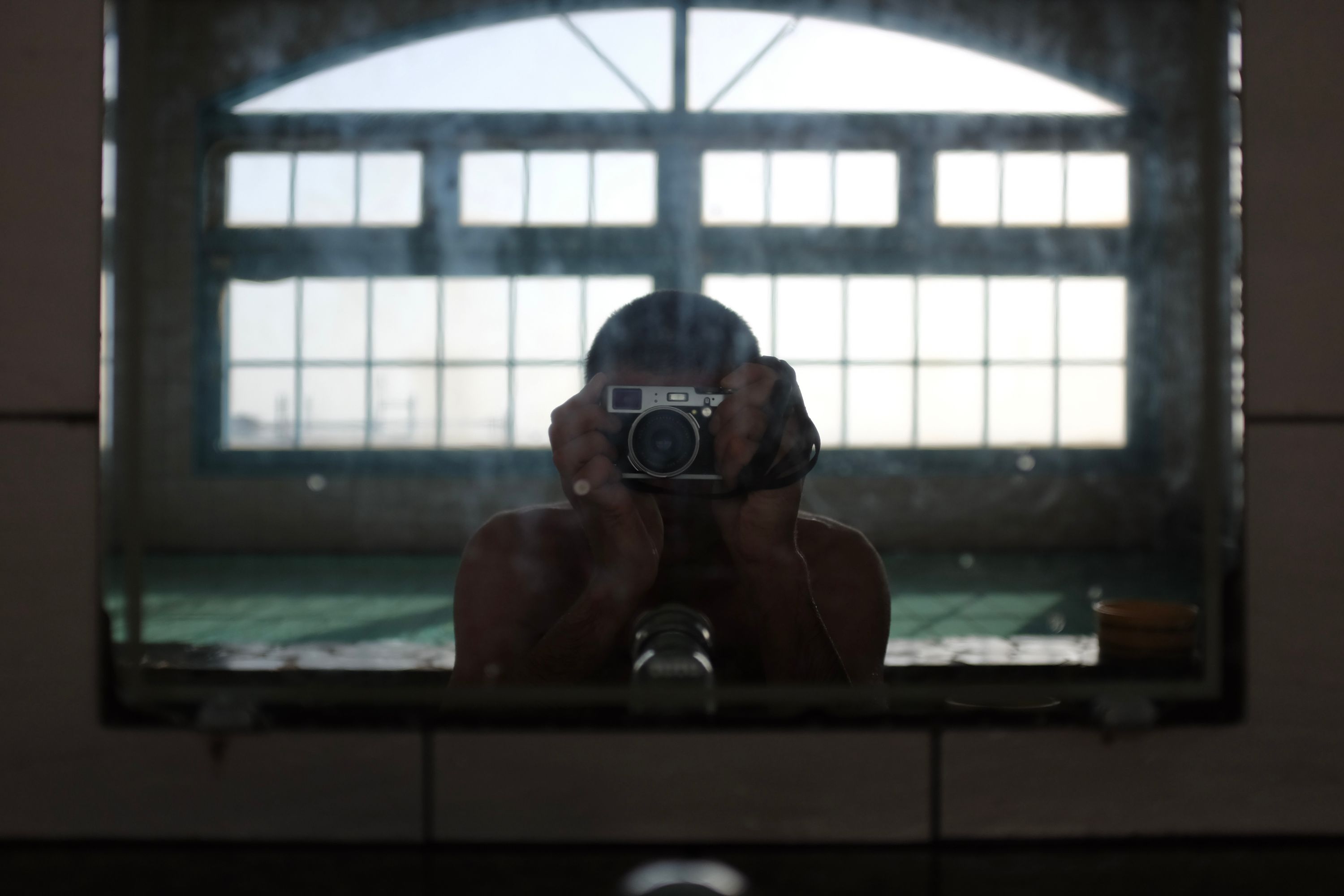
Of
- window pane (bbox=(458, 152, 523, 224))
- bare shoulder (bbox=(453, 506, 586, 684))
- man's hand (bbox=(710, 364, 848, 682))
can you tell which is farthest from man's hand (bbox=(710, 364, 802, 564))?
window pane (bbox=(458, 152, 523, 224))

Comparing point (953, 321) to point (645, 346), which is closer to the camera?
point (645, 346)

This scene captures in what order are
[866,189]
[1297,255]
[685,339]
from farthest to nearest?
[866,189], [685,339], [1297,255]

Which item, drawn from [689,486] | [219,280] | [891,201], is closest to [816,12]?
[891,201]

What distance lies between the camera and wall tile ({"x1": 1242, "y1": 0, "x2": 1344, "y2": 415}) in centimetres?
30

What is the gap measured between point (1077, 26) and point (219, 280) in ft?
1.87

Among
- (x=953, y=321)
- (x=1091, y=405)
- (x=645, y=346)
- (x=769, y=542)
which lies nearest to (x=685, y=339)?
(x=645, y=346)

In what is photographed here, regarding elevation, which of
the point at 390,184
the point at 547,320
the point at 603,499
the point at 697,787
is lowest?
the point at 697,787

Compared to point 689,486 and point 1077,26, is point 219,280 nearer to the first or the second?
point 689,486

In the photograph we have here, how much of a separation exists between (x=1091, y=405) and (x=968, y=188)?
190mm

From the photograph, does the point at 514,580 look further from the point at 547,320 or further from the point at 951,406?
the point at 951,406

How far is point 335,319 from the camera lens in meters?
0.48

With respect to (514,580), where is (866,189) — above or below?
above

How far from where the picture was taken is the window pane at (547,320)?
1.36 feet

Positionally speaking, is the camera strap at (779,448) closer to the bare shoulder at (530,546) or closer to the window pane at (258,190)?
the bare shoulder at (530,546)
